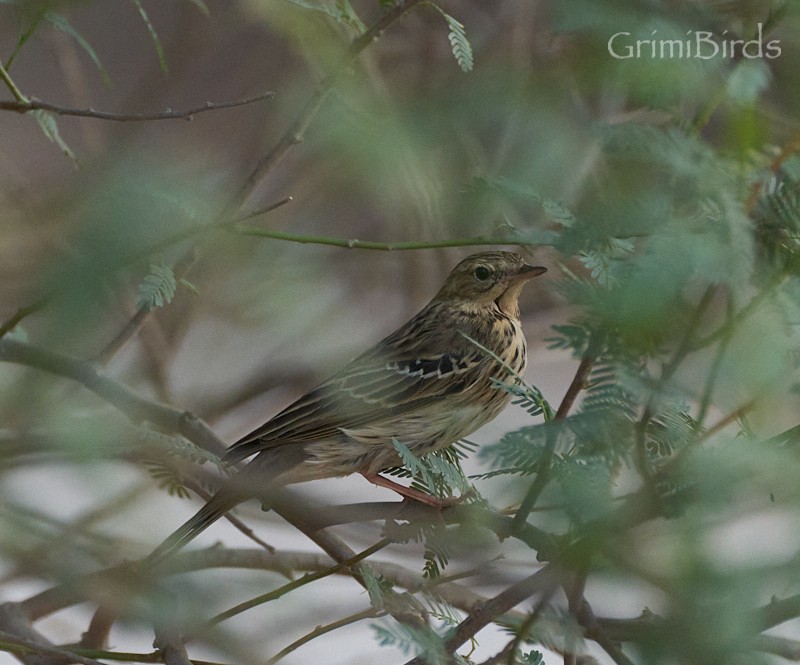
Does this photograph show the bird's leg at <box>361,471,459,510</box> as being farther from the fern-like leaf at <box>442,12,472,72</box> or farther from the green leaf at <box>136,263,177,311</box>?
the fern-like leaf at <box>442,12,472,72</box>

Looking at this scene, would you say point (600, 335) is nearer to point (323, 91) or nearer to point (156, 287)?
point (156, 287)

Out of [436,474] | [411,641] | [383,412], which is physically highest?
[383,412]

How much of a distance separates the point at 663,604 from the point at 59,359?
1.91 metres

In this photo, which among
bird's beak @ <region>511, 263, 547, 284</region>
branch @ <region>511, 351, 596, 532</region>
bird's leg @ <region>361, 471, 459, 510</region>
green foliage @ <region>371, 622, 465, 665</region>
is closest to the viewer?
branch @ <region>511, 351, 596, 532</region>

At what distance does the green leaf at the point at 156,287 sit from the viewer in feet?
6.67

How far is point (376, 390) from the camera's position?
319 cm

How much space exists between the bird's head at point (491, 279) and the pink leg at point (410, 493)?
0.72 metres

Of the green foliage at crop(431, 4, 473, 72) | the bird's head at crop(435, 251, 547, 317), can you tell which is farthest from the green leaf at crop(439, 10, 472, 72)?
the bird's head at crop(435, 251, 547, 317)

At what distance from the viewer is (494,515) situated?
2094mm

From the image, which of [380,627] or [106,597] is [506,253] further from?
[380,627]

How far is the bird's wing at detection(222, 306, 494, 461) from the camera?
121 inches

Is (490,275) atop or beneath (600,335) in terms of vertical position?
atop

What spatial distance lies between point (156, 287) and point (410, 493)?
44.8 inches

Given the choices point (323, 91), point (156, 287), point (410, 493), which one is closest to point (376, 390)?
point (410, 493)
